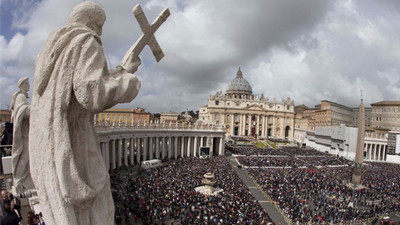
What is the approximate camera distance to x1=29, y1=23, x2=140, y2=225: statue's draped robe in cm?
274

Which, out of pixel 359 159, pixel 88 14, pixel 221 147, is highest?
pixel 88 14

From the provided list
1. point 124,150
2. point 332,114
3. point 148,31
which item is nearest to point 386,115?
point 332,114

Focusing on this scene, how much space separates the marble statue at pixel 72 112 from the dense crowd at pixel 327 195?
1720cm

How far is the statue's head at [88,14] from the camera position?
Result: 320cm

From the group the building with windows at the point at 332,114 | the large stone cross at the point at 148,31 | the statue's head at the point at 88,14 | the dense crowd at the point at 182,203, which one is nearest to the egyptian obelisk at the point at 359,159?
the dense crowd at the point at 182,203

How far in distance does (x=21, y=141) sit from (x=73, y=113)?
3.55 meters

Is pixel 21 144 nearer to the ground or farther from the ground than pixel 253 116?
nearer to the ground

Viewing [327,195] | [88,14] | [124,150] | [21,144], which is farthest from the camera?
[124,150]

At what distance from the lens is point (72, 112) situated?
2.99 meters

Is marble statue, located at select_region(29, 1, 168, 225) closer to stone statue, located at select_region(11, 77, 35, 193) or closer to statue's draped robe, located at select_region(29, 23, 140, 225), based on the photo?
statue's draped robe, located at select_region(29, 23, 140, 225)

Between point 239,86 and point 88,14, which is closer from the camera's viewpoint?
point 88,14

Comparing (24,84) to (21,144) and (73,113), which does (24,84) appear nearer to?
(21,144)

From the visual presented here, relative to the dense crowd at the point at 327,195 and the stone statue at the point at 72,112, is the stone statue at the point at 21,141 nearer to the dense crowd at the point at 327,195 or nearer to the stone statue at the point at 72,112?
the stone statue at the point at 72,112

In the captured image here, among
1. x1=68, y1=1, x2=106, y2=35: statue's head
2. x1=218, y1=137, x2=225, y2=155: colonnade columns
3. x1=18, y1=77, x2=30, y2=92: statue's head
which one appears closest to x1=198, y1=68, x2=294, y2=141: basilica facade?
x1=218, y1=137, x2=225, y2=155: colonnade columns
